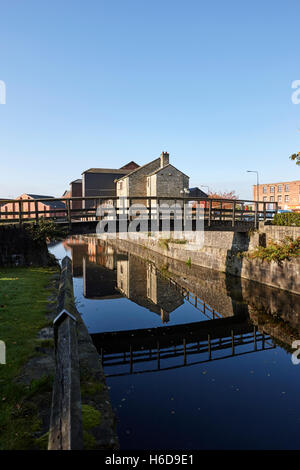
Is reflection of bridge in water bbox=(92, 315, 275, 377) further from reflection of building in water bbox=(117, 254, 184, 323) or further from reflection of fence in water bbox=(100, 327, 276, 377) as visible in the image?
reflection of building in water bbox=(117, 254, 184, 323)

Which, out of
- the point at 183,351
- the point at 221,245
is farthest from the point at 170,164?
the point at 183,351

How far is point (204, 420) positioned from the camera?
595 centimetres

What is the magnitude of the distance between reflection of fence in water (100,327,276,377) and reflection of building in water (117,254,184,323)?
9.49 ft

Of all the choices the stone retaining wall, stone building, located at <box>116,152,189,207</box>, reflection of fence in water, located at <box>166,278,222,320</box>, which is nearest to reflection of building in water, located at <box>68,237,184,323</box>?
reflection of fence in water, located at <box>166,278,222,320</box>

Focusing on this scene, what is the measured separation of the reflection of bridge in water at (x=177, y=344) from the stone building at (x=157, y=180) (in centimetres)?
3352

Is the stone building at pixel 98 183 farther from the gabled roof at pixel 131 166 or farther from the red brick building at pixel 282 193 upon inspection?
the red brick building at pixel 282 193

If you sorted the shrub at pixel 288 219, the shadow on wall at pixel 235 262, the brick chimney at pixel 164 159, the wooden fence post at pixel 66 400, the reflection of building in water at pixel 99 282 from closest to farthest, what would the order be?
1. the wooden fence post at pixel 66 400
2. the reflection of building in water at pixel 99 282
3. the shadow on wall at pixel 235 262
4. the shrub at pixel 288 219
5. the brick chimney at pixel 164 159

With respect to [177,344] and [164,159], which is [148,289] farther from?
[164,159]

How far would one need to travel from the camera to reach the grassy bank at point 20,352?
4094mm

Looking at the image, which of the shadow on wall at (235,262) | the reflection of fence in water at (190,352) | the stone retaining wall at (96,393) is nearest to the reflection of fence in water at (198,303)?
the reflection of fence in water at (190,352)

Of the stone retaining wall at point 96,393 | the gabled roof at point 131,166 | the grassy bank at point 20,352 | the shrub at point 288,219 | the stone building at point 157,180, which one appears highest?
the gabled roof at point 131,166

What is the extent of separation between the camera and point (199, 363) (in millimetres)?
8539

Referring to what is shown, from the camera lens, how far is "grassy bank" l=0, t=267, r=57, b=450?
4.09 m
